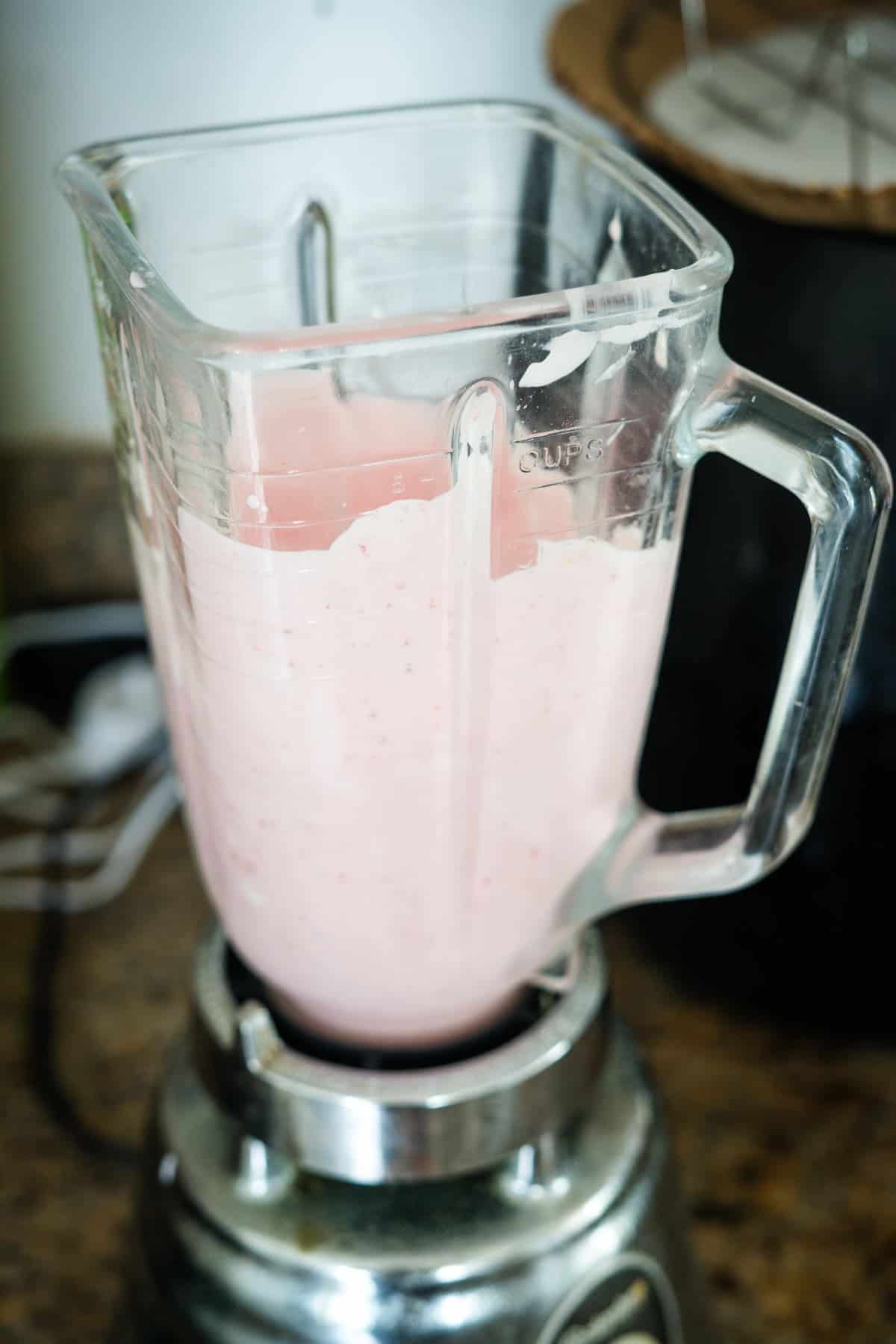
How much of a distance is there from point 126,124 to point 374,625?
1.61 ft

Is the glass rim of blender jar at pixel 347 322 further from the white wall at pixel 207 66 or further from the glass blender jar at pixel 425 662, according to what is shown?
the white wall at pixel 207 66

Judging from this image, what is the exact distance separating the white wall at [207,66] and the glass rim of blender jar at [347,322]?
0.93 feet

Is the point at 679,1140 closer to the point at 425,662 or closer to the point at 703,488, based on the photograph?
the point at 703,488

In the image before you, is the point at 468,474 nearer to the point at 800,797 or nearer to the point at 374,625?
the point at 374,625

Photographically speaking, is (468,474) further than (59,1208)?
No

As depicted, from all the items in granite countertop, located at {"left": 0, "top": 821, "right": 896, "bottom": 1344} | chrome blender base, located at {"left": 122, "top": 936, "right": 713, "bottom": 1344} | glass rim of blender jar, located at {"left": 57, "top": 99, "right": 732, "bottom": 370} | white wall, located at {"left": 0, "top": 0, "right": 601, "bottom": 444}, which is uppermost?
glass rim of blender jar, located at {"left": 57, "top": 99, "right": 732, "bottom": 370}

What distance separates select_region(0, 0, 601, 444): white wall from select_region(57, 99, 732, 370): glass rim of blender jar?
285 mm

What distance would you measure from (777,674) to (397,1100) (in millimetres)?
268

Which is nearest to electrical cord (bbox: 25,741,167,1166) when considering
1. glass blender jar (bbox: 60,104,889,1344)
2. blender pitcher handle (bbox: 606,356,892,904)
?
glass blender jar (bbox: 60,104,889,1344)

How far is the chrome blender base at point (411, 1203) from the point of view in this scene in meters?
0.44

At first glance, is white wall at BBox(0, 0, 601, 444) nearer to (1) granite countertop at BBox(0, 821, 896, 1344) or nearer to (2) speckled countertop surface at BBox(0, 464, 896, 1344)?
(2) speckled countertop surface at BBox(0, 464, 896, 1344)

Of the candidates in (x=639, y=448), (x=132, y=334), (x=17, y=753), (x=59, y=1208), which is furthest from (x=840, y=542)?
(x=17, y=753)

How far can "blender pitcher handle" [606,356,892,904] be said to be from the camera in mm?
366

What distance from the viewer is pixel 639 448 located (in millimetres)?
382
